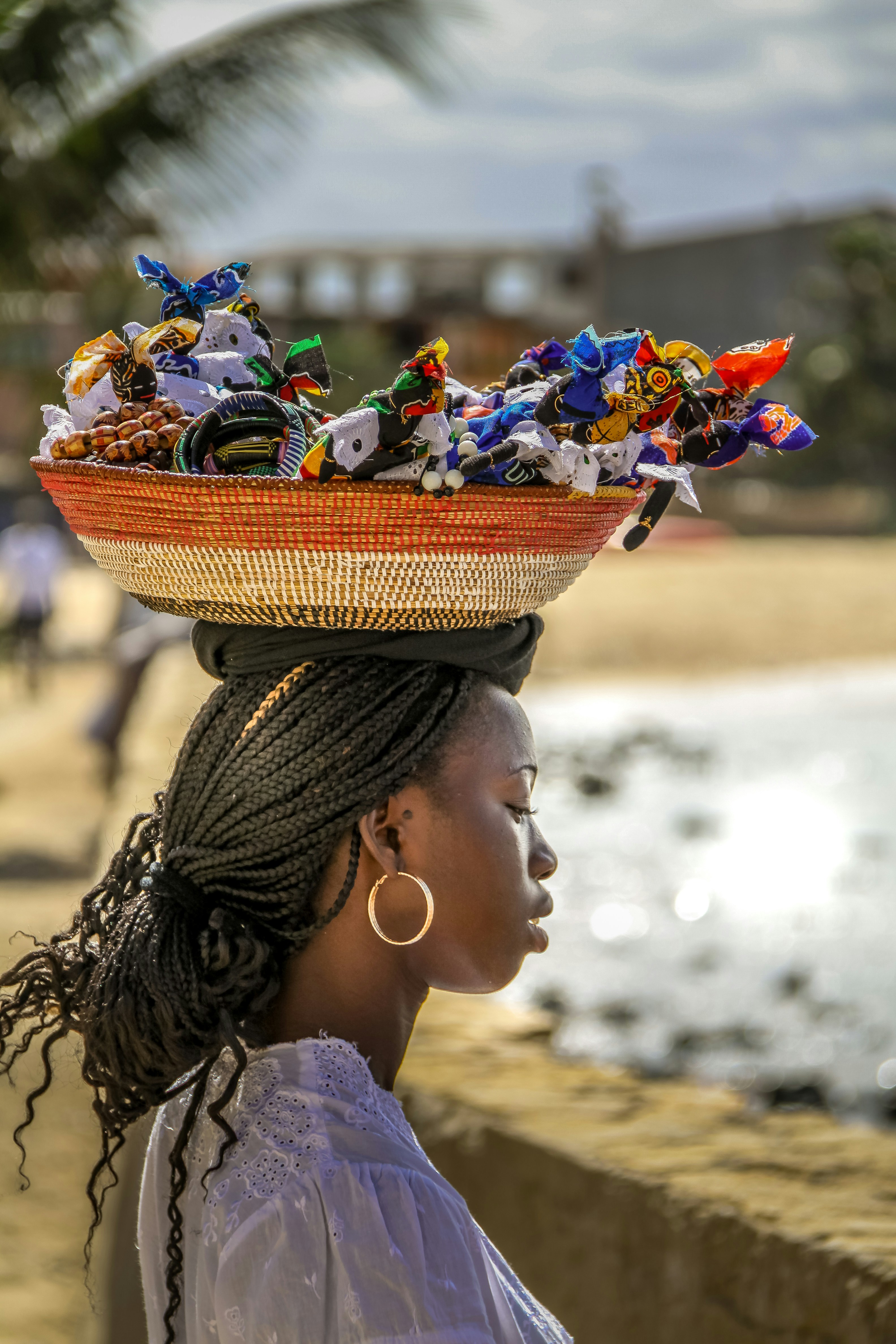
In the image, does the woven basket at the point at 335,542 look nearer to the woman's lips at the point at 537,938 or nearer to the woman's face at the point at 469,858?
the woman's face at the point at 469,858

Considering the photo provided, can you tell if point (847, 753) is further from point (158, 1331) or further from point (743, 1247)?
point (158, 1331)

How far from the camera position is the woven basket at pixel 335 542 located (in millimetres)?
1361

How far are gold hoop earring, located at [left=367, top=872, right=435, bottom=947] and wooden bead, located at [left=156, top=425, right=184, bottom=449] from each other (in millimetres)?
512

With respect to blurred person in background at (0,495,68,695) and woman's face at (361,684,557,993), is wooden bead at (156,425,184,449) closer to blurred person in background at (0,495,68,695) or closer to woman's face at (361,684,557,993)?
woman's face at (361,684,557,993)

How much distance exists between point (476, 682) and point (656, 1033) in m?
4.03

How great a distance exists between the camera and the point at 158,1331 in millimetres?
1593

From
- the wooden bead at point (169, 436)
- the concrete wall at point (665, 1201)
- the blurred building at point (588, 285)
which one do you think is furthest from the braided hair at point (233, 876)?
the blurred building at point (588, 285)

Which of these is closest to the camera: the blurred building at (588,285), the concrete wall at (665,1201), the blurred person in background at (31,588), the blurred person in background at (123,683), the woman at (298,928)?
the woman at (298,928)

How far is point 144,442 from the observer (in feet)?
4.73

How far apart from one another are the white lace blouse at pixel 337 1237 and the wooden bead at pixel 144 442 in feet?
2.13

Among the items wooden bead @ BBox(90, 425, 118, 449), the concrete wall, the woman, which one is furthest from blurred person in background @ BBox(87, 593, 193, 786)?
wooden bead @ BBox(90, 425, 118, 449)

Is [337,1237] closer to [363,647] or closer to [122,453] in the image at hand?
[363,647]

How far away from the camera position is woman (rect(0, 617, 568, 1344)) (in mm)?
1403

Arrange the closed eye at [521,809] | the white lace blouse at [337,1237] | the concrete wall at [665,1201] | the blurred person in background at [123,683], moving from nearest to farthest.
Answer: the white lace blouse at [337,1237] → the closed eye at [521,809] → the concrete wall at [665,1201] → the blurred person in background at [123,683]
